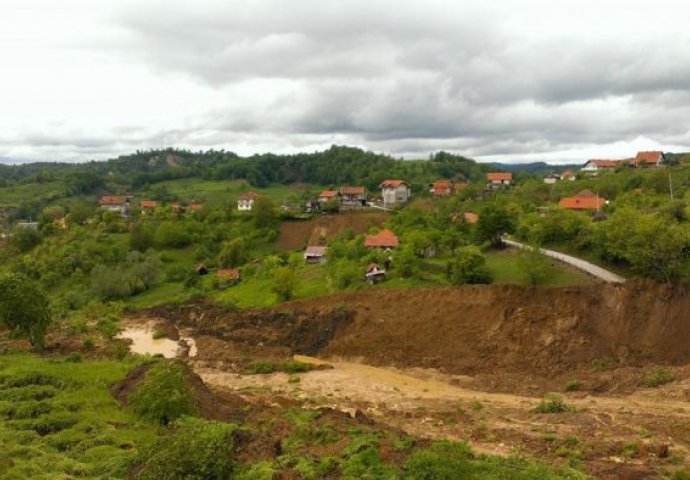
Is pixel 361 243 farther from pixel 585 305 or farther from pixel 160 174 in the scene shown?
pixel 160 174

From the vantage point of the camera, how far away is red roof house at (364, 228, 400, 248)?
55.7 metres

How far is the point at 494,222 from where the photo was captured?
48.0 meters

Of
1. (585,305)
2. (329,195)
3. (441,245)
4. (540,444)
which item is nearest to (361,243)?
(441,245)

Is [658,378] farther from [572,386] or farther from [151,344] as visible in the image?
[151,344]

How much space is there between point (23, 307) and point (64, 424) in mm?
17270

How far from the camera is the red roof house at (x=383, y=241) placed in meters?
55.7

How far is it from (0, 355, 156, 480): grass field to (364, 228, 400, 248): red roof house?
98.2 ft

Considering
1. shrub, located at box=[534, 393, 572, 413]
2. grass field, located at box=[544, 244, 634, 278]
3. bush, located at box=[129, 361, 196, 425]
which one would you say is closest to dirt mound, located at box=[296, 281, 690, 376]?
grass field, located at box=[544, 244, 634, 278]

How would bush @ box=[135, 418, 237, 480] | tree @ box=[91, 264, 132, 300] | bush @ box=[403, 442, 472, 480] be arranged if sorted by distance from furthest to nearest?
tree @ box=[91, 264, 132, 300] → bush @ box=[135, 418, 237, 480] → bush @ box=[403, 442, 472, 480]

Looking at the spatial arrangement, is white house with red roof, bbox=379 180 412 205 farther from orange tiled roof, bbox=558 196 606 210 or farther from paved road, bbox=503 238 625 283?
paved road, bbox=503 238 625 283

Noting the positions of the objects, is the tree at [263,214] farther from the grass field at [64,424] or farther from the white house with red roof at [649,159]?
the white house with red roof at [649,159]

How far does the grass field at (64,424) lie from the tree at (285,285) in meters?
19.4

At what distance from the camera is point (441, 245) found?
51188 mm

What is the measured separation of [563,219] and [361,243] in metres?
20.9
